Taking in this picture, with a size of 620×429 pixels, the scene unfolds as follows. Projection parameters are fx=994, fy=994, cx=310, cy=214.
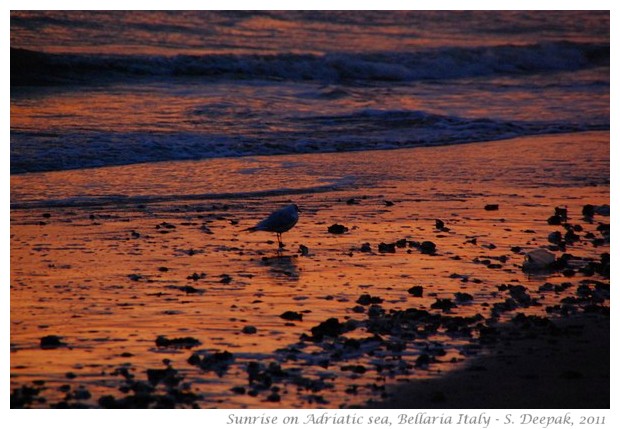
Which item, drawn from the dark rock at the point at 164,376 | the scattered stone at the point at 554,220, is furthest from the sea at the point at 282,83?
the dark rock at the point at 164,376

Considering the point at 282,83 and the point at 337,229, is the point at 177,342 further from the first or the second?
the point at 282,83

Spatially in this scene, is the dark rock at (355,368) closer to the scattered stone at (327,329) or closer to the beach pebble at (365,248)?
the scattered stone at (327,329)

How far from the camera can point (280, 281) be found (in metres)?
7.23

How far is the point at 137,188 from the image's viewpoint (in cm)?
1087

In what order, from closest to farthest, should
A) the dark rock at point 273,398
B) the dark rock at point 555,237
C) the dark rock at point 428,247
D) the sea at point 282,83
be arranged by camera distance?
1. the dark rock at point 273,398
2. the dark rock at point 428,247
3. the dark rock at point 555,237
4. the sea at point 282,83

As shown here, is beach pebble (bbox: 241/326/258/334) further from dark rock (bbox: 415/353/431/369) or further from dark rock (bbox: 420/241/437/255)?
dark rock (bbox: 420/241/437/255)

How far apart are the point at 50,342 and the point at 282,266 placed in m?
2.39

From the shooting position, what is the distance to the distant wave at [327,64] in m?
20.5

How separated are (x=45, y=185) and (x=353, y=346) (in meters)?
6.06

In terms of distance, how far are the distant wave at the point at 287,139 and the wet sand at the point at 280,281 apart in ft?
2.44

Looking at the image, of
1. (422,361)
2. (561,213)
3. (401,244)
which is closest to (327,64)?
(561,213)
